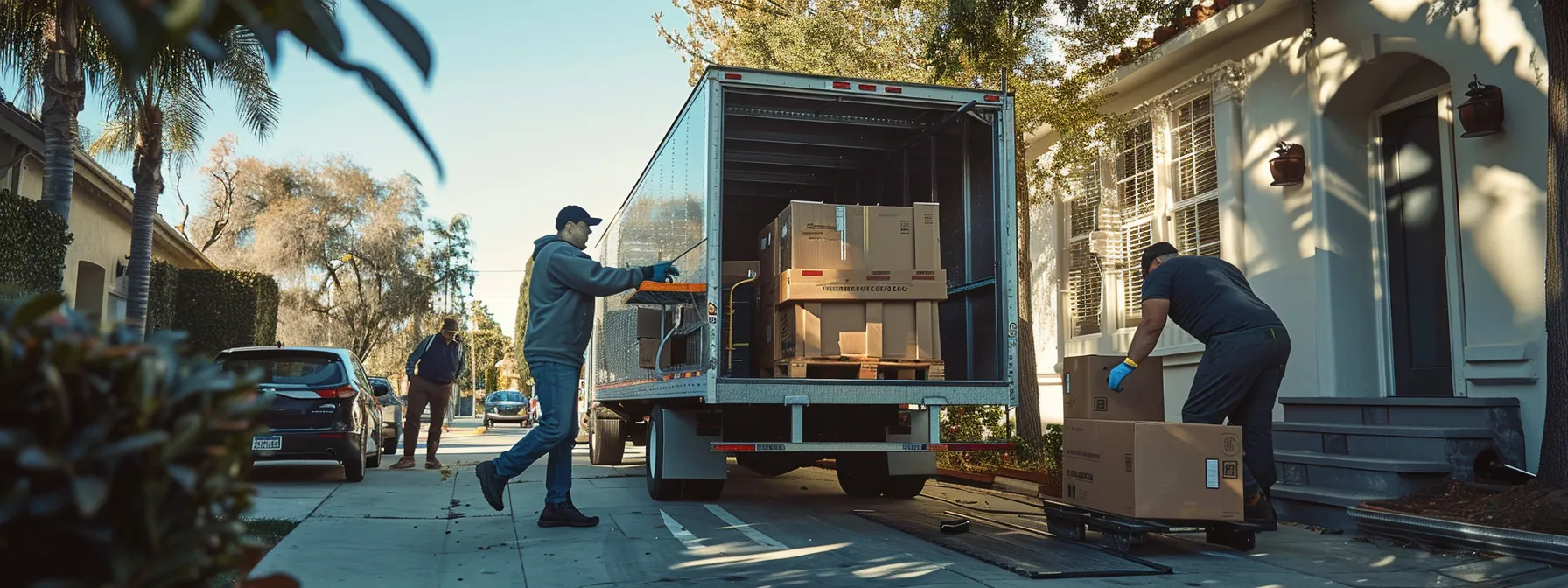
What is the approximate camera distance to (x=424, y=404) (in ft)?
38.4

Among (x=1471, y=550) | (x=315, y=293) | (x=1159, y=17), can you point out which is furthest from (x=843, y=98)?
(x=315, y=293)

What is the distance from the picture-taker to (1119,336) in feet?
38.3

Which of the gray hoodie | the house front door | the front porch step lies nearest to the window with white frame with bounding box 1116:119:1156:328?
the house front door

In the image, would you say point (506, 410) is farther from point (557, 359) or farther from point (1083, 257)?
point (557, 359)

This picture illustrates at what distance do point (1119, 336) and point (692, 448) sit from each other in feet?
18.6

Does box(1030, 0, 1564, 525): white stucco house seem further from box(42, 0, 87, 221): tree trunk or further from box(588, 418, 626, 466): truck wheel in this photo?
box(42, 0, 87, 221): tree trunk

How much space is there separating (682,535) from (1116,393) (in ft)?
8.66

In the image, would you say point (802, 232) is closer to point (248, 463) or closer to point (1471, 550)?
point (1471, 550)

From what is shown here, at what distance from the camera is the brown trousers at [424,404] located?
11.5 m

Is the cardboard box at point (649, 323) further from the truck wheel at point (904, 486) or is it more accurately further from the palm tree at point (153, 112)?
the palm tree at point (153, 112)

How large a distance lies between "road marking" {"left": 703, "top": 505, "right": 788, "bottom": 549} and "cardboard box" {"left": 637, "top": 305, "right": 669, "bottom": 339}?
5.22 ft

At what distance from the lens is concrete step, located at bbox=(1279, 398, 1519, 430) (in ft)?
21.9

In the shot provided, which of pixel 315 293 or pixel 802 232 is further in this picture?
pixel 315 293

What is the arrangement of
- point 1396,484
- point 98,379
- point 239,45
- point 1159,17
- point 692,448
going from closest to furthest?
point 98,379
point 1396,484
point 692,448
point 1159,17
point 239,45
